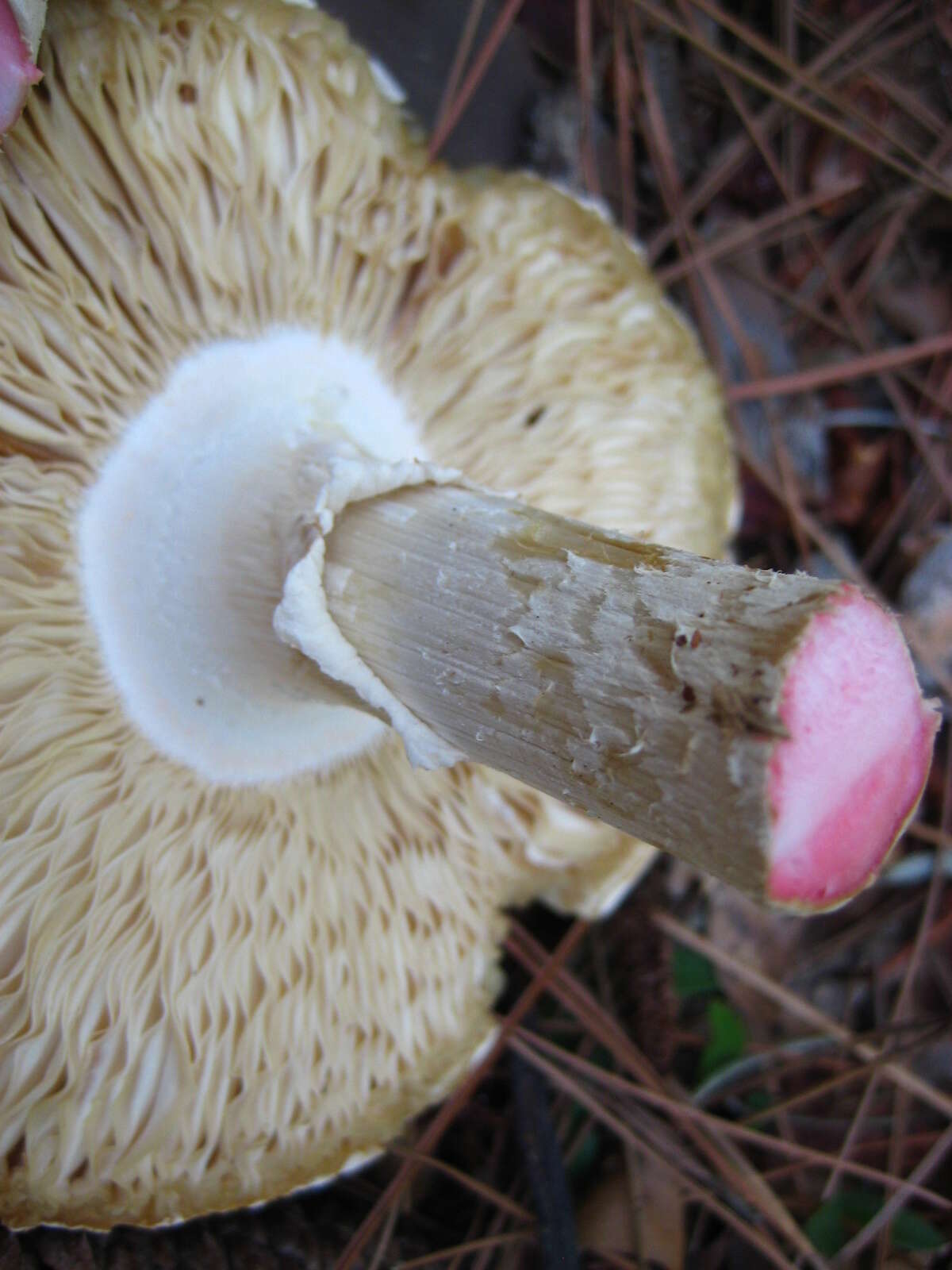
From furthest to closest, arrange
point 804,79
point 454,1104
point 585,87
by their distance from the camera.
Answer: point 804,79 → point 585,87 → point 454,1104

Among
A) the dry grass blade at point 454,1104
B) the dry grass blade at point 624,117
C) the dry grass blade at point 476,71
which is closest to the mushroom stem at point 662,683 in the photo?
the dry grass blade at point 454,1104

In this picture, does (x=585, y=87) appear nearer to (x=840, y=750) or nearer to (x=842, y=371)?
(x=842, y=371)

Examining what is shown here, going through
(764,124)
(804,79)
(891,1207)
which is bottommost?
(891,1207)

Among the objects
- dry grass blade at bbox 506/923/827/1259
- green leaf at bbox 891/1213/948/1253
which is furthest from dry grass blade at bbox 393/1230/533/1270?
green leaf at bbox 891/1213/948/1253

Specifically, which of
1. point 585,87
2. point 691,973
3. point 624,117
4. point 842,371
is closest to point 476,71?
point 585,87

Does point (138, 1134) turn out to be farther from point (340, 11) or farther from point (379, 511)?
point (340, 11)

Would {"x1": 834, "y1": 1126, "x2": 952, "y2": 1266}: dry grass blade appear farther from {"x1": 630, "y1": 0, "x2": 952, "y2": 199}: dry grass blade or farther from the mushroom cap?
{"x1": 630, "y1": 0, "x2": 952, "y2": 199}: dry grass blade

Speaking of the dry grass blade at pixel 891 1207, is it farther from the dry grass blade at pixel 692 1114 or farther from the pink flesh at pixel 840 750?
the pink flesh at pixel 840 750
